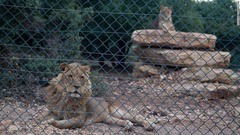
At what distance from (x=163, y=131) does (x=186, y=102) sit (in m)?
2.26

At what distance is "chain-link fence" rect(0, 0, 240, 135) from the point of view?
5402 millimetres

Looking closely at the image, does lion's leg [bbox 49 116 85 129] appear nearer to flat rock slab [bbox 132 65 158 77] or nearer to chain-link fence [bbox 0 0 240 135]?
chain-link fence [bbox 0 0 240 135]

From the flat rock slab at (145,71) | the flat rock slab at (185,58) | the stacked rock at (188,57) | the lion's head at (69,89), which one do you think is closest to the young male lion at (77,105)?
the lion's head at (69,89)

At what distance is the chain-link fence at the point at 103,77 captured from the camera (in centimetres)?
540

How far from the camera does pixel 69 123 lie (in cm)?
583

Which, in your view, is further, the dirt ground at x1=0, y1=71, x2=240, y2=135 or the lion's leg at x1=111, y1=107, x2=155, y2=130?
the lion's leg at x1=111, y1=107, x2=155, y2=130

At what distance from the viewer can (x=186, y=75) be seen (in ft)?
31.0

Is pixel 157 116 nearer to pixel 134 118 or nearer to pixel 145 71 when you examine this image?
pixel 134 118

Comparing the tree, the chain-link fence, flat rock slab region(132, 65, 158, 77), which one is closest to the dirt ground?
the chain-link fence

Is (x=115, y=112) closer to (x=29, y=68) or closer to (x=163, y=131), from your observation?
(x=163, y=131)

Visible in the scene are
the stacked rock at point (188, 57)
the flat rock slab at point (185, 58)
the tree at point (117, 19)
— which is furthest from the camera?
the flat rock slab at point (185, 58)

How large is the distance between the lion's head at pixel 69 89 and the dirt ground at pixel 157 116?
33cm

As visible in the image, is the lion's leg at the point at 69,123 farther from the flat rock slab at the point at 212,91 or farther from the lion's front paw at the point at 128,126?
the flat rock slab at the point at 212,91

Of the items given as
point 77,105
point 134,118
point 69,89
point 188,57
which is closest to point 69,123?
point 77,105
